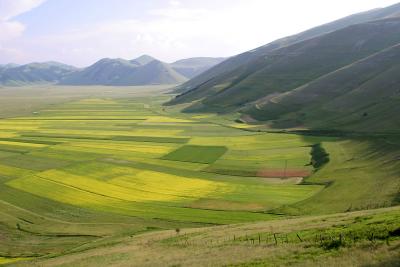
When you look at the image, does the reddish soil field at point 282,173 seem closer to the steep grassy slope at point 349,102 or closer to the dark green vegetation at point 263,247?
the dark green vegetation at point 263,247

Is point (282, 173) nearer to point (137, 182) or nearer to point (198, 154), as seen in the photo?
point (137, 182)

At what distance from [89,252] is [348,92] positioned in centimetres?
13186

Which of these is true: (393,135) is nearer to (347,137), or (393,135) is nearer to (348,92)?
(347,137)

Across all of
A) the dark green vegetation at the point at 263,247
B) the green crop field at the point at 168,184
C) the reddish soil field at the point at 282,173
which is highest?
the dark green vegetation at the point at 263,247

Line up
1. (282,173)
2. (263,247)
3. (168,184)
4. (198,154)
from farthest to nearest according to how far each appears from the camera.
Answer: (198,154) → (282,173) → (168,184) → (263,247)

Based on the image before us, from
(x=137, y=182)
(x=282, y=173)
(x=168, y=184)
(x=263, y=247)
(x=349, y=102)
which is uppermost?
(x=349, y=102)

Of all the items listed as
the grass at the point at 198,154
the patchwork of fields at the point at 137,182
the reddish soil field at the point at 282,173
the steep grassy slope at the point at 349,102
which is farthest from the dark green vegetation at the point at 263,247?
the steep grassy slope at the point at 349,102

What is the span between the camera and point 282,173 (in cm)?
7931

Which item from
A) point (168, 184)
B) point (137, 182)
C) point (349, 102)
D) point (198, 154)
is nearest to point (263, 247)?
point (168, 184)

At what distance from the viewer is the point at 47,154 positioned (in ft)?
339

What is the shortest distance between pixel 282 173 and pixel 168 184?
20.2 meters

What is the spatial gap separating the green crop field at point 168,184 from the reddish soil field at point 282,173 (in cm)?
18

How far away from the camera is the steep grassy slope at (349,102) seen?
119000 mm

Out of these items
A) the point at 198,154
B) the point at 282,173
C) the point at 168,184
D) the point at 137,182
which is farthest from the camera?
the point at 198,154
